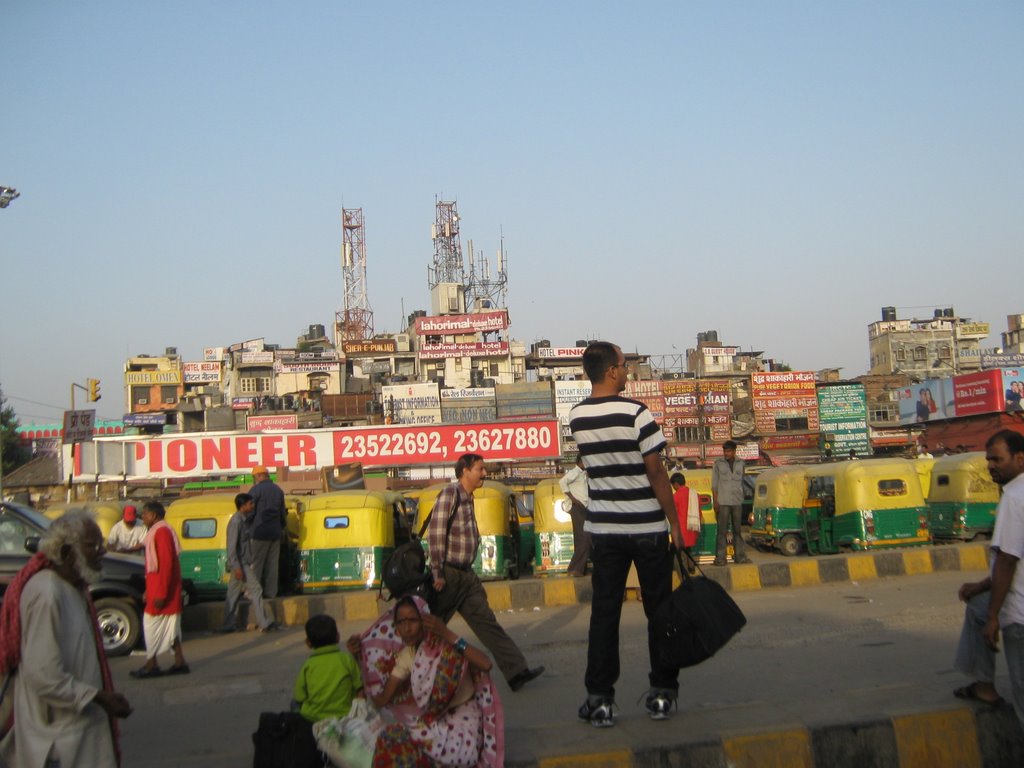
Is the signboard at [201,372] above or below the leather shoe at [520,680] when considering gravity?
above

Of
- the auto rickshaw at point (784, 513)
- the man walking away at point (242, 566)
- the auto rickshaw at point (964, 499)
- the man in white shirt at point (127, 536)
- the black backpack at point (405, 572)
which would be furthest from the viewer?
the auto rickshaw at point (784, 513)

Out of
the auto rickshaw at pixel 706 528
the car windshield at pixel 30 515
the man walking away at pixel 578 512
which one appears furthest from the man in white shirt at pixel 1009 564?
the auto rickshaw at pixel 706 528

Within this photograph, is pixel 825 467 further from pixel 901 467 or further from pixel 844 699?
pixel 844 699

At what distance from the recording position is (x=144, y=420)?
74.9 meters

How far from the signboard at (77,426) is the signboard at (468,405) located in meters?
39.0

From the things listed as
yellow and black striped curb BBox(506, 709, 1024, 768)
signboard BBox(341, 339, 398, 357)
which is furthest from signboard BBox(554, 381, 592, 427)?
yellow and black striped curb BBox(506, 709, 1024, 768)

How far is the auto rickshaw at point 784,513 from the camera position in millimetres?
16875

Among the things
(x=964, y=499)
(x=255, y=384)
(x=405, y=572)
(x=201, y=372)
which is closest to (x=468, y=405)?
(x=255, y=384)

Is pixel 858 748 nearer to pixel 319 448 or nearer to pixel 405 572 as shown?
pixel 405 572

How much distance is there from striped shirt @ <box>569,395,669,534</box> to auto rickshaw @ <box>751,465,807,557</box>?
12515 millimetres

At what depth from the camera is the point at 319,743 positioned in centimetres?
489

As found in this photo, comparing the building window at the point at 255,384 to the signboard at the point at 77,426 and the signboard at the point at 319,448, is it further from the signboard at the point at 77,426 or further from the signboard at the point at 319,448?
the signboard at the point at 77,426

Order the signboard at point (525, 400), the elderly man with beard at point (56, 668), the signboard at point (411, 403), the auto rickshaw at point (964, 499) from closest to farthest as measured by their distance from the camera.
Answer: the elderly man with beard at point (56, 668) → the auto rickshaw at point (964, 499) → the signboard at point (411, 403) → the signboard at point (525, 400)

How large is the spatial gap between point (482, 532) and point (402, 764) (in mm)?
9555
